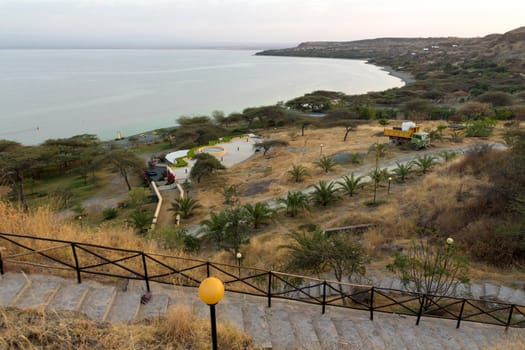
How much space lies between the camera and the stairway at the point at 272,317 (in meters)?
4.68

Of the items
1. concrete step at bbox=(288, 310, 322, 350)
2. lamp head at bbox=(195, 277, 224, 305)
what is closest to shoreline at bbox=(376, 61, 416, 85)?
concrete step at bbox=(288, 310, 322, 350)

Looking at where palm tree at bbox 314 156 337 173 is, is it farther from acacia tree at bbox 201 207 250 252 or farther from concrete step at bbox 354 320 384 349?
concrete step at bbox 354 320 384 349

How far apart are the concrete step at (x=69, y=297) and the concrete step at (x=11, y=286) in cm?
48

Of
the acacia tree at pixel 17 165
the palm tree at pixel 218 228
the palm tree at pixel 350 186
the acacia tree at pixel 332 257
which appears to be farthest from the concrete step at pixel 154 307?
the acacia tree at pixel 17 165

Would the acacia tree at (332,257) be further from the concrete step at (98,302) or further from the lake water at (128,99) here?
the lake water at (128,99)

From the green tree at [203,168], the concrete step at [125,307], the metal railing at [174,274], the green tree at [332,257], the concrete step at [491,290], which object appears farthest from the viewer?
the green tree at [203,168]

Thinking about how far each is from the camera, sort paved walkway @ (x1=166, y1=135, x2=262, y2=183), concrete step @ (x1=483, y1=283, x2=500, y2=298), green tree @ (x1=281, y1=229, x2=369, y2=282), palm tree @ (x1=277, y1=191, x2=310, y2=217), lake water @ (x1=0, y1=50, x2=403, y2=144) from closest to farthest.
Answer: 1. concrete step @ (x1=483, y1=283, x2=500, y2=298)
2. green tree @ (x1=281, y1=229, x2=369, y2=282)
3. palm tree @ (x1=277, y1=191, x2=310, y2=217)
4. paved walkway @ (x1=166, y1=135, x2=262, y2=183)
5. lake water @ (x1=0, y1=50, x2=403, y2=144)

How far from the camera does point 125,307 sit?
15.9 ft

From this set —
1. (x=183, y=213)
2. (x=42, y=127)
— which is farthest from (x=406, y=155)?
(x=42, y=127)

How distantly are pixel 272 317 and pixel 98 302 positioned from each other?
8.57 feet

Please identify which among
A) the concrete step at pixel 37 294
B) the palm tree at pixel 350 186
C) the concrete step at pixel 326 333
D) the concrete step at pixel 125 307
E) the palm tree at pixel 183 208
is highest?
the concrete step at pixel 37 294

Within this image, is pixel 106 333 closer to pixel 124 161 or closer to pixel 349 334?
pixel 349 334

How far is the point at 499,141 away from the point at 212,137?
2673 cm

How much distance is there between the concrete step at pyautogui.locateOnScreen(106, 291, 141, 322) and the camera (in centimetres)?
461
